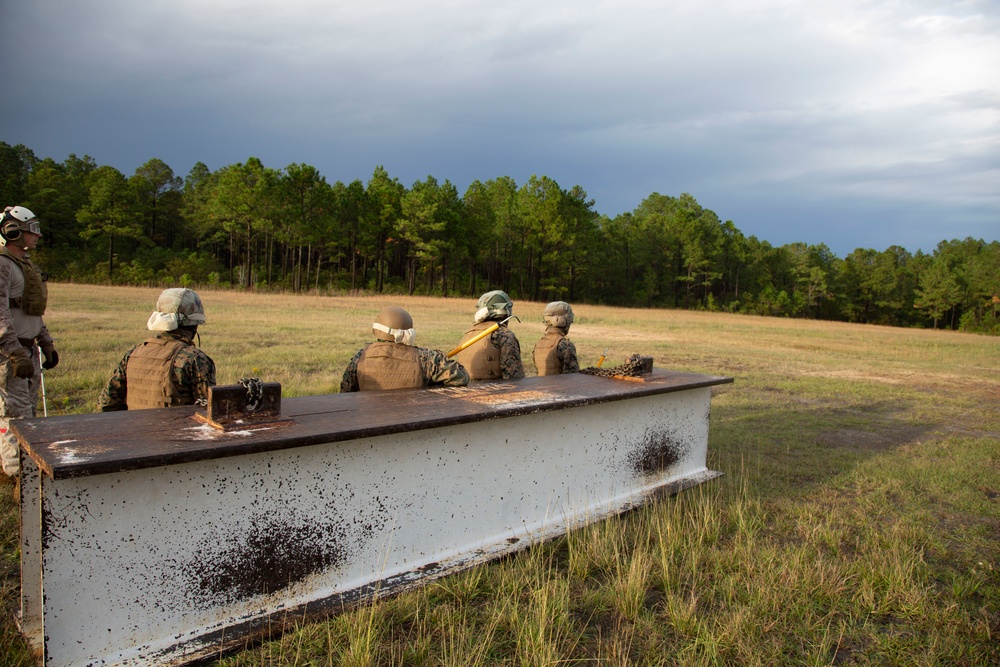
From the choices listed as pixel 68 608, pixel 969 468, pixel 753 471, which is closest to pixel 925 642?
pixel 753 471

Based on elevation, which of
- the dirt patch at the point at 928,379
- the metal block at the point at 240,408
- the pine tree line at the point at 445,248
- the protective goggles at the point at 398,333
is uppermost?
the pine tree line at the point at 445,248

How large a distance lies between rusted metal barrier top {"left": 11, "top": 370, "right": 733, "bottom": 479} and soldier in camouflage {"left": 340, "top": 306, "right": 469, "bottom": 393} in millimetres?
275

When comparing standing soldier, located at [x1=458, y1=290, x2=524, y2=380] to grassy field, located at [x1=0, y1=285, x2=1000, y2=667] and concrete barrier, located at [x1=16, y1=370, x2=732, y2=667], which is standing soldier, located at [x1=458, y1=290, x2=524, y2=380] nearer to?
concrete barrier, located at [x1=16, y1=370, x2=732, y2=667]

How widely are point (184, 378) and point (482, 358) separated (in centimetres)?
275

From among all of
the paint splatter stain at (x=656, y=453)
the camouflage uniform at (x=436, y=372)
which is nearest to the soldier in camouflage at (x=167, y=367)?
the camouflage uniform at (x=436, y=372)

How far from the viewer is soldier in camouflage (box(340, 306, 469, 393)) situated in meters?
4.77

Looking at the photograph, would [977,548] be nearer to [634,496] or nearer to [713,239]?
[634,496]

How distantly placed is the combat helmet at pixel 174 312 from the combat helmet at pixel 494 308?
2642mm

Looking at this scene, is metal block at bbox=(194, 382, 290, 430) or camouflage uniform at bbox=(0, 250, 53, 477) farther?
camouflage uniform at bbox=(0, 250, 53, 477)

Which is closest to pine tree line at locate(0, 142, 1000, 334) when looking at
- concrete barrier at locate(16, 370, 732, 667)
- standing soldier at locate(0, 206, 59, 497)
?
standing soldier at locate(0, 206, 59, 497)

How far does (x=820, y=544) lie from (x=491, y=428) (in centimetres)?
259

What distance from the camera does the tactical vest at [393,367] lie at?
15.9 feet

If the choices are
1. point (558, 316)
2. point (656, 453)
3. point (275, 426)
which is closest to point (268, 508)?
point (275, 426)

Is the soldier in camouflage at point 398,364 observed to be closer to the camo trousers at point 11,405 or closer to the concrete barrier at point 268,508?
the concrete barrier at point 268,508
